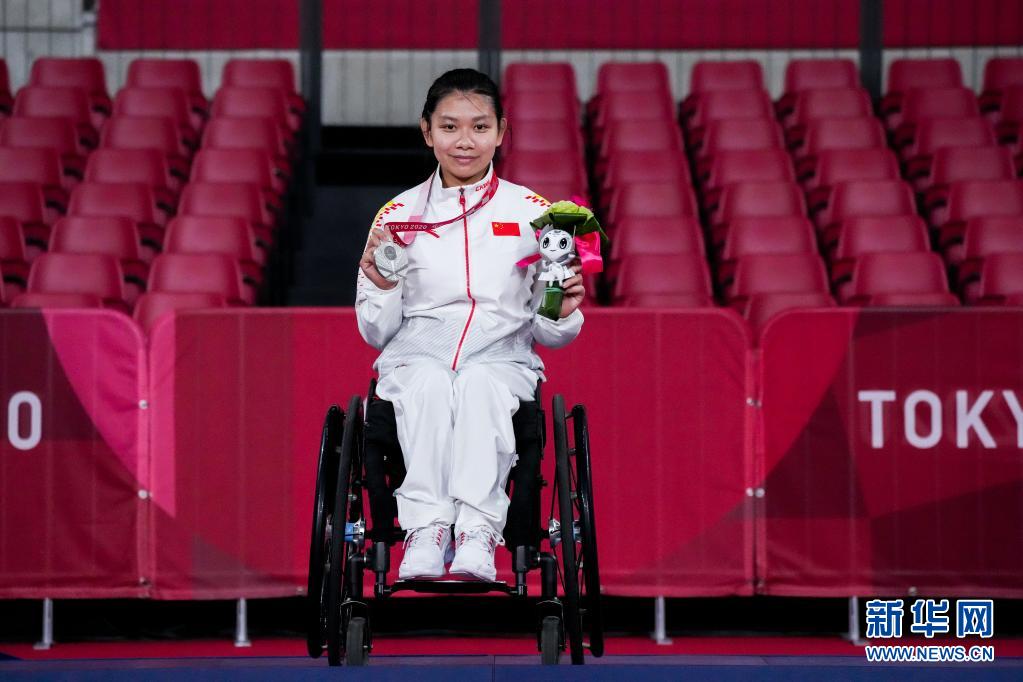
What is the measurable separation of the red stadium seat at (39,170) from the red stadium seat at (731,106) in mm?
3683

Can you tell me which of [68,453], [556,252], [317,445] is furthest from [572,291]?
[68,453]

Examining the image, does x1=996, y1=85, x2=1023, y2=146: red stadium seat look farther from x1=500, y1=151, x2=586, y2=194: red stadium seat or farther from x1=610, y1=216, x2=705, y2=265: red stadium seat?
x1=500, y1=151, x2=586, y2=194: red stadium seat

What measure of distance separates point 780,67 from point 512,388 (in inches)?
274

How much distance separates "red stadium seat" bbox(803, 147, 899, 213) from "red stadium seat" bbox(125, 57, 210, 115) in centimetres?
377

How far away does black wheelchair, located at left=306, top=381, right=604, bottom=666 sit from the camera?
2.71 m

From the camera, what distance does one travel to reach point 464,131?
294cm

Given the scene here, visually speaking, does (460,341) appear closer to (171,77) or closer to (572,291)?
(572,291)

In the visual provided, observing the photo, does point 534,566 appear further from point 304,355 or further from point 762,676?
point 304,355

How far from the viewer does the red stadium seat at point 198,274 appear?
586 cm

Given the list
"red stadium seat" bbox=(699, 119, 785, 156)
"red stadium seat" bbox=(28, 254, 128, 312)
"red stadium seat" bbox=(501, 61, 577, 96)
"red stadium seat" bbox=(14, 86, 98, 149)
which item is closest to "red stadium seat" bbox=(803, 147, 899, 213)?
"red stadium seat" bbox=(699, 119, 785, 156)

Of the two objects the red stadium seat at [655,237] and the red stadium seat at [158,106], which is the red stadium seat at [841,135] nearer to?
the red stadium seat at [655,237]

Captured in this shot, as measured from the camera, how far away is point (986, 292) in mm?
5879

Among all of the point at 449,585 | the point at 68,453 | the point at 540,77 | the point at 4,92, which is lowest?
the point at 449,585

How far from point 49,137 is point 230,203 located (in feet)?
5.03
